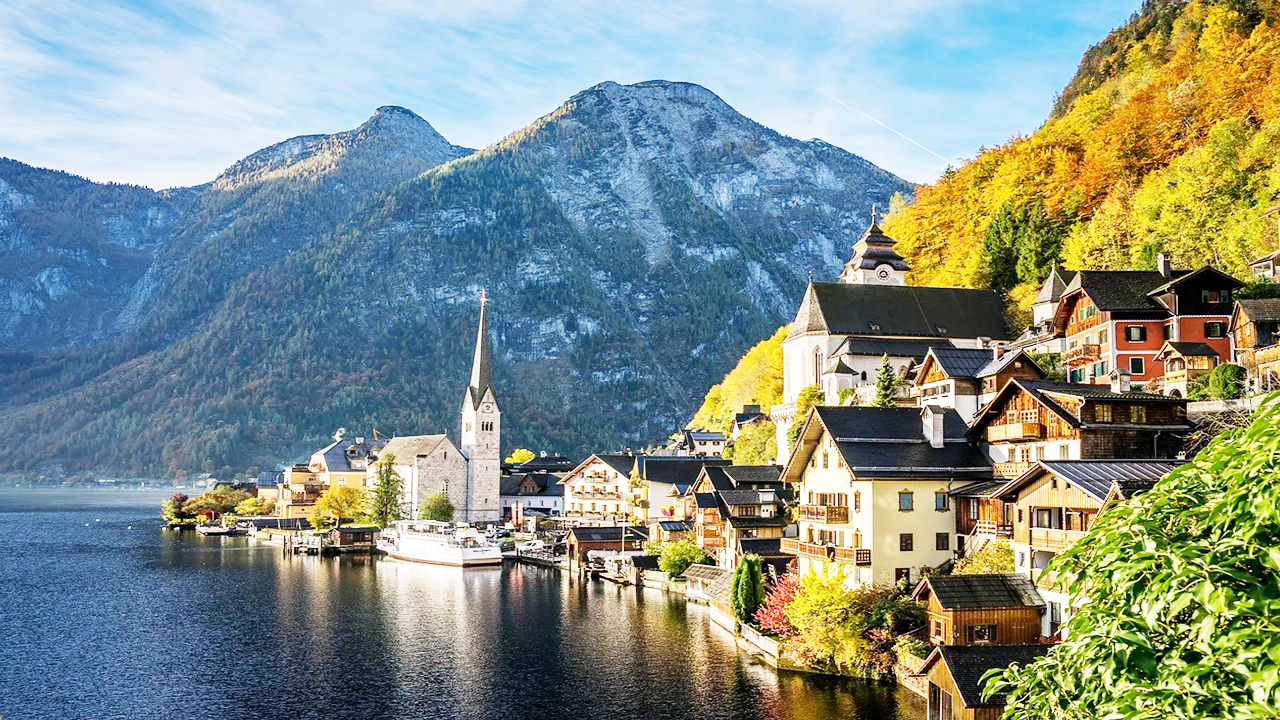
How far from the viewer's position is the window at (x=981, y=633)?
39062mm

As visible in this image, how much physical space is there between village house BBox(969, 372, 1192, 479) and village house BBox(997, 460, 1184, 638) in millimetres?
3357

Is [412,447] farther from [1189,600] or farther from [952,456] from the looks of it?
[1189,600]

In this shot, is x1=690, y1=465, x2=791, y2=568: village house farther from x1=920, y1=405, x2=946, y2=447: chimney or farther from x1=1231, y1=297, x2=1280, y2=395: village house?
x1=1231, y1=297, x2=1280, y2=395: village house

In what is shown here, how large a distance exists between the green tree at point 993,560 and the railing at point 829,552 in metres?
4.78

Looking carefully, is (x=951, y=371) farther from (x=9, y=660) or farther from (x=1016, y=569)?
(x=9, y=660)

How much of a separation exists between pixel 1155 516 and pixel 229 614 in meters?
69.3

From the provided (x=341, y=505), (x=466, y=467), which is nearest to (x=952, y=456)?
(x=466, y=467)

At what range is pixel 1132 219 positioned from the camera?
8262cm

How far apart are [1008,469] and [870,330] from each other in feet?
124

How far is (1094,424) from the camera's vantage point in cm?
4447

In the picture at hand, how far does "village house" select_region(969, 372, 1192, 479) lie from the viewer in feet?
145

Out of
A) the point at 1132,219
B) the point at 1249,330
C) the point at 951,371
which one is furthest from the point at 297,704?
the point at 1132,219

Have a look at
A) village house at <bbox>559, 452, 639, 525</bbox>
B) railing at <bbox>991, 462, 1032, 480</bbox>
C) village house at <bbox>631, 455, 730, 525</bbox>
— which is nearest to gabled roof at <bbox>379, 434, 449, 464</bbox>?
village house at <bbox>559, 452, 639, 525</bbox>

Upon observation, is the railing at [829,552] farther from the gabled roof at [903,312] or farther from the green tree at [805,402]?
the gabled roof at [903,312]
